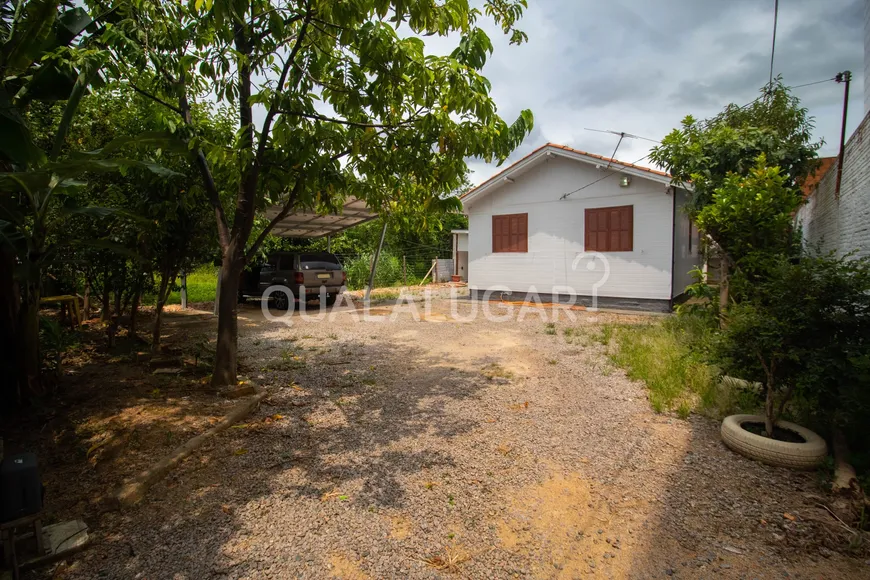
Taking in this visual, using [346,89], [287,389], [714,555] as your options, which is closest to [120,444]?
[287,389]

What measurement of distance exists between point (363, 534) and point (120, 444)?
223 cm

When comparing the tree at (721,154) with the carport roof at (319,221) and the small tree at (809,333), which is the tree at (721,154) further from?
the carport roof at (319,221)

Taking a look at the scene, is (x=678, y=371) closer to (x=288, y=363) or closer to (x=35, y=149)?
(x=288, y=363)

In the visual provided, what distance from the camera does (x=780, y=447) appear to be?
11.1 feet

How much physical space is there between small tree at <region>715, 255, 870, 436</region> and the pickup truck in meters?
10.6

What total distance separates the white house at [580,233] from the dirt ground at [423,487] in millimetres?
6859

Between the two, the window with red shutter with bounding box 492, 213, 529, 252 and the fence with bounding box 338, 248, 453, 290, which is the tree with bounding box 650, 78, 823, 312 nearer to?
the window with red shutter with bounding box 492, 213, 529, 252

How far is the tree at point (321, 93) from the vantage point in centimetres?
361

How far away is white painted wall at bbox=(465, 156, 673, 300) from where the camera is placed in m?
11.4

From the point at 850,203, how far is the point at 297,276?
11180 mm

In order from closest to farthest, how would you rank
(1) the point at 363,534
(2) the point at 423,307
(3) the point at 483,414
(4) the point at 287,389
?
(1) the point at 363,534
(3) the point at 483,414
(4) the point at 287,389
(2) the point at 423,307

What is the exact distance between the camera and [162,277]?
6285 millimetres

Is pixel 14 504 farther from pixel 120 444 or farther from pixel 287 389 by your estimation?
pixel 287 389

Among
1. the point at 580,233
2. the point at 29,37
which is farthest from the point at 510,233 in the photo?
the point at 29,37
